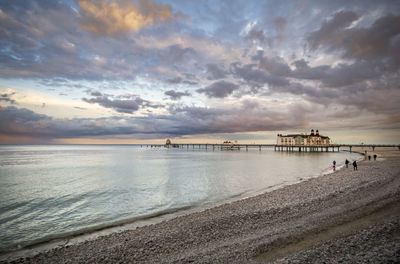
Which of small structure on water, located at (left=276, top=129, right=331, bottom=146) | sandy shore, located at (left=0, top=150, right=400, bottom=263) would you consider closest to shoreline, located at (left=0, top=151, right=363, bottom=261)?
sandy shore, located at (left=0, top=150, right=400, bottom=263)

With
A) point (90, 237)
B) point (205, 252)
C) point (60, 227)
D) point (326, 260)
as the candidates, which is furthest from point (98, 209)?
point (326, 260)

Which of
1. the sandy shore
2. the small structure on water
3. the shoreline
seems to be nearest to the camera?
the sandy shore

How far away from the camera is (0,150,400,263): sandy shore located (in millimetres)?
7738

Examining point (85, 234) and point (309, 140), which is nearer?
point (85, 234)

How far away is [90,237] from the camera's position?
1302 cm

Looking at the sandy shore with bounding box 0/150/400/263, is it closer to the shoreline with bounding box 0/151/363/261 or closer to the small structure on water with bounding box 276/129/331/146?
the shoreline with bounding box 0/151/363/261

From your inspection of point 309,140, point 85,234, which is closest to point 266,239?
point 85,234

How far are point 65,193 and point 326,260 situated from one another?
25.2 meters

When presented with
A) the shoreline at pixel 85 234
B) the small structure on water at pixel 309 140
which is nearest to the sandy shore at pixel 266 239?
the shoreline at pixel 85 234

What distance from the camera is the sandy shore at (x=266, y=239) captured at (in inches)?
305

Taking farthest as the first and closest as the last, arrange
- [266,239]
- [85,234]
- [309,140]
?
1. [309,140]
2. [85,234]
3. [266,239]

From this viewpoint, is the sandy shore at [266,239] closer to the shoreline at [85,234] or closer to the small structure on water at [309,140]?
the shoreline at [85,234]

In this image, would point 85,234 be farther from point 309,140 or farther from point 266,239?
point 309,140

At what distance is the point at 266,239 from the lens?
972 centimetres
